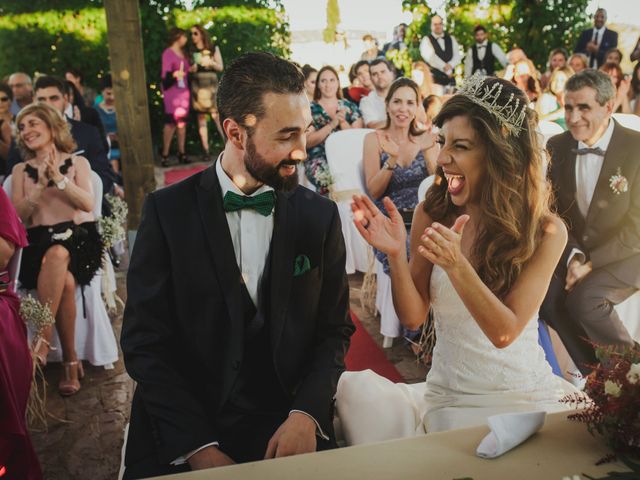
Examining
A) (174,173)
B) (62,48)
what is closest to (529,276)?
(174,173)

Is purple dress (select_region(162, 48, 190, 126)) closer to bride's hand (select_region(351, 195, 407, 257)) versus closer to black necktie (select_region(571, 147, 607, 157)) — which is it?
black necktie (select_region(571, 147, 607, 157))

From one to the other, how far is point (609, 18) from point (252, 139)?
10.3 m

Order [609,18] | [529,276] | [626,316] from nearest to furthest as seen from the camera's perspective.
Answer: [529,276] → [626,316] → [609,18]

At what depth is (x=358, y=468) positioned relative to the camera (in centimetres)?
130

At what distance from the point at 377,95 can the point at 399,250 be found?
17.0 ft

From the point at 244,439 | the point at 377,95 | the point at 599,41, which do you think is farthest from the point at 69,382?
the point at 599,41

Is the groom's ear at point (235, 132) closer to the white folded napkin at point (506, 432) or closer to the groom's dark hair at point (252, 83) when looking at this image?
the groom's dark hair at point (252, 83)

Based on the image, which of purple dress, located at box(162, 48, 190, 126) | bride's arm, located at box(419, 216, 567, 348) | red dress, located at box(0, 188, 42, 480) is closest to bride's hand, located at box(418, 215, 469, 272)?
bride's arm, located at box(419, 216, 567, 348)

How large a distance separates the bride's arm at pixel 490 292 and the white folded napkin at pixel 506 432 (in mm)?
486

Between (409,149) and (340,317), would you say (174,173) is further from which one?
(340,317)

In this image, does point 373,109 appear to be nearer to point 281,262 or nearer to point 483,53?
point 483,53

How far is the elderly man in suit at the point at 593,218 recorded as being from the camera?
10.4 ft

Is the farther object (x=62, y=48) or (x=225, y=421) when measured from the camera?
(x=62, y=48)

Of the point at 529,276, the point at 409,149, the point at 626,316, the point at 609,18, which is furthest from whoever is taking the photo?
the point at 609,18
